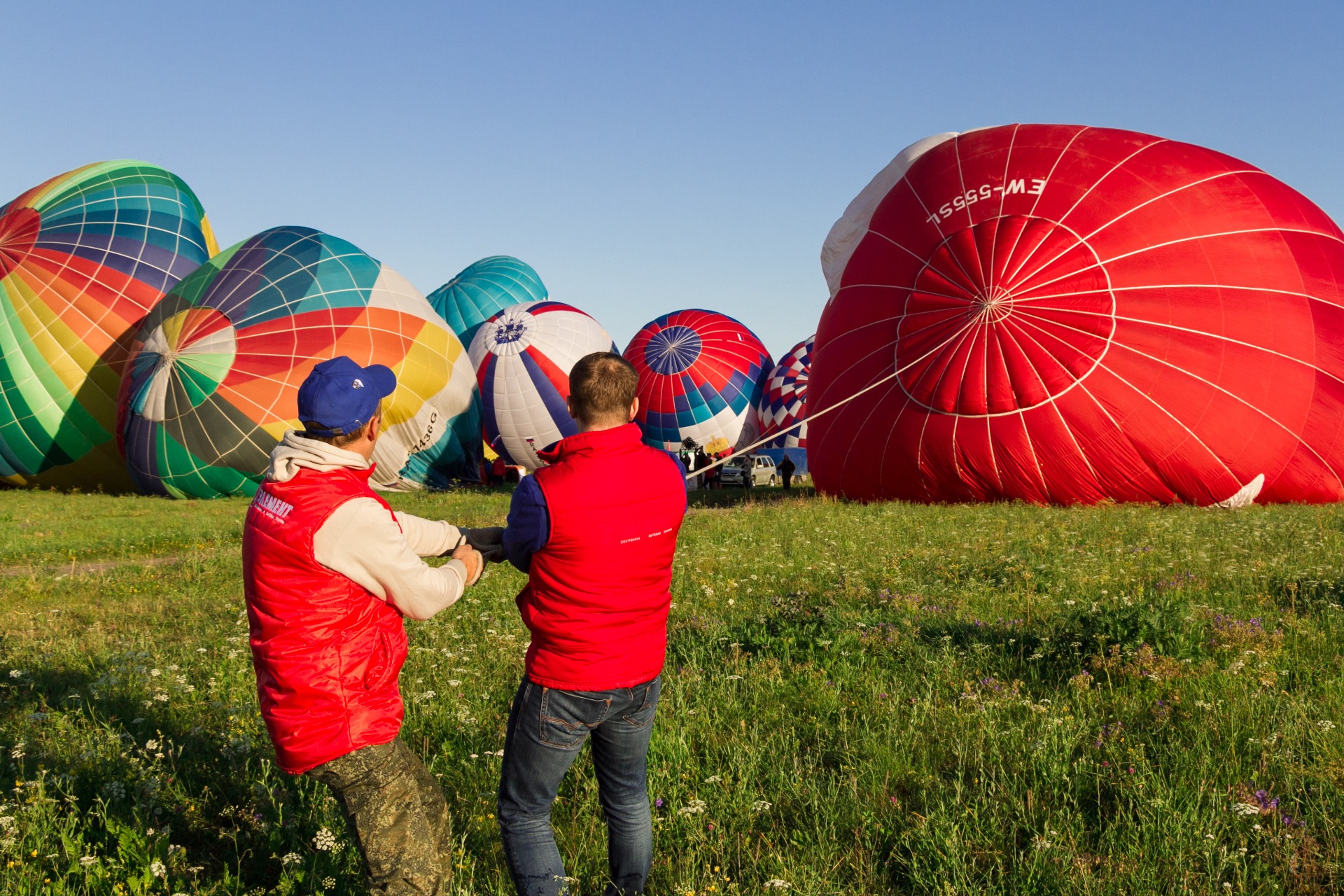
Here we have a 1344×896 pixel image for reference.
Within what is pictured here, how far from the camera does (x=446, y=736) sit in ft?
14.6

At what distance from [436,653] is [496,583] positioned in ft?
8.51

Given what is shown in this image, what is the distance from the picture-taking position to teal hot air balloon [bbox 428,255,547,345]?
115 ft

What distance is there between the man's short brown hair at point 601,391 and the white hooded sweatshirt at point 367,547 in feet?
2.18

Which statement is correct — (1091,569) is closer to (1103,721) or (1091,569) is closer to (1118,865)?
(1103,721)

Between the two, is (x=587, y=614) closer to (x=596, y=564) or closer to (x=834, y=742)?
(x=596, y=564)

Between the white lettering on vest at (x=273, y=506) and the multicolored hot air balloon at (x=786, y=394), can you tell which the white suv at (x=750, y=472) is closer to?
the multicolored hot air balloon at (x=786, y=394)

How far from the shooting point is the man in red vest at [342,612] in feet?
8.87

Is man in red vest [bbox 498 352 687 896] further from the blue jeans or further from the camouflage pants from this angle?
the camouflage pants

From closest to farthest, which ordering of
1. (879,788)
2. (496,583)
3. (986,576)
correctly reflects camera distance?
(879,788)
(986,576)
(496,583)

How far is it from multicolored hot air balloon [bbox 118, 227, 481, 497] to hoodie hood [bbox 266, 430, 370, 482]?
17.5m

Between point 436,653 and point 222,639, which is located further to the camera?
point 222,639

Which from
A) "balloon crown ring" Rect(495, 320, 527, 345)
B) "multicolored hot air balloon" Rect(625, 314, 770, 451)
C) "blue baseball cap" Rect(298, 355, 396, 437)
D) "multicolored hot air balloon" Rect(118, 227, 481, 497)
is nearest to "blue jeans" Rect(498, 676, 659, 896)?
"blue baseball cap" Rect(298, 355, 396, 437)

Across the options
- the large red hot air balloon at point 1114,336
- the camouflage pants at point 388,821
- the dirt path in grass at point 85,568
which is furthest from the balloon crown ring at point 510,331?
the camouflage pants at point 388,821

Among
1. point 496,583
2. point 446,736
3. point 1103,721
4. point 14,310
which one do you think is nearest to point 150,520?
point 496,583
